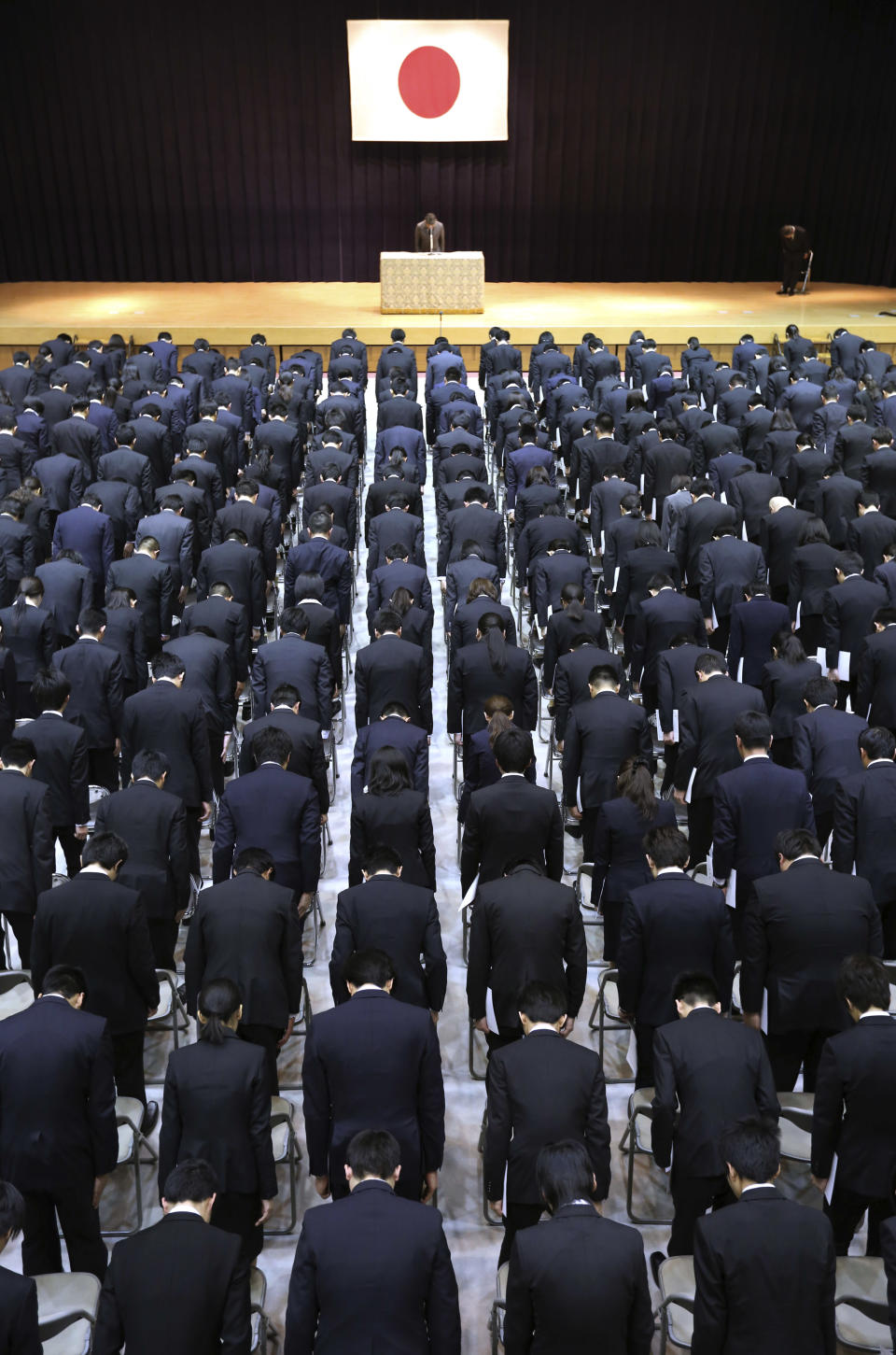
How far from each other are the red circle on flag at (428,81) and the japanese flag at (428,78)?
13mm

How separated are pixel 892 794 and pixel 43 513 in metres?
5.56

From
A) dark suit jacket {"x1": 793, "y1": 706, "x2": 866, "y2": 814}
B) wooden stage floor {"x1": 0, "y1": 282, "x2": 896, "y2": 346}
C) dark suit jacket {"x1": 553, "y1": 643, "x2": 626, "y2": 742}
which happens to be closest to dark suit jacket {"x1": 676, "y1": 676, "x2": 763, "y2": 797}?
dark suit jacket {"x1": 793, "y1": 706, "x2": 866, "y2": 814}

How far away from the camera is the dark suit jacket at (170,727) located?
5.62 meters

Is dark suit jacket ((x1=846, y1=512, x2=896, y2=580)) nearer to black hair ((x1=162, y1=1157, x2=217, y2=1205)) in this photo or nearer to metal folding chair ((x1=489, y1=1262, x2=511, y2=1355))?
metal folding chair ((x1=489, y1=1262, x2=511, y2=1355))

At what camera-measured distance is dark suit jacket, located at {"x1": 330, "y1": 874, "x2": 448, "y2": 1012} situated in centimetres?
427

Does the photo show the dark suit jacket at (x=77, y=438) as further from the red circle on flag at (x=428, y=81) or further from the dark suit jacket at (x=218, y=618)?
the red circle on flag at (x=428, y=81)

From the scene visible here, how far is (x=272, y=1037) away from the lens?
14.6 ft

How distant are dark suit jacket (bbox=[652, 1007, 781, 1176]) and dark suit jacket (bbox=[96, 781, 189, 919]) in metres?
1.97

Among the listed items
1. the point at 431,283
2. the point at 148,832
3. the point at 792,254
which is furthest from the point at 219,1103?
the point at 792,254

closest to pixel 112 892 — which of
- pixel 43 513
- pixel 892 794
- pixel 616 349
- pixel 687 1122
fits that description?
pixel 687 1122

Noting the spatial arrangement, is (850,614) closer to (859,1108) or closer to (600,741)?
(600,741)

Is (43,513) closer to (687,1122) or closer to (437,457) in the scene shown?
(437,457)

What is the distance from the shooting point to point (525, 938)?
4266mm

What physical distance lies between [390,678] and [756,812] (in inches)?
75.1
